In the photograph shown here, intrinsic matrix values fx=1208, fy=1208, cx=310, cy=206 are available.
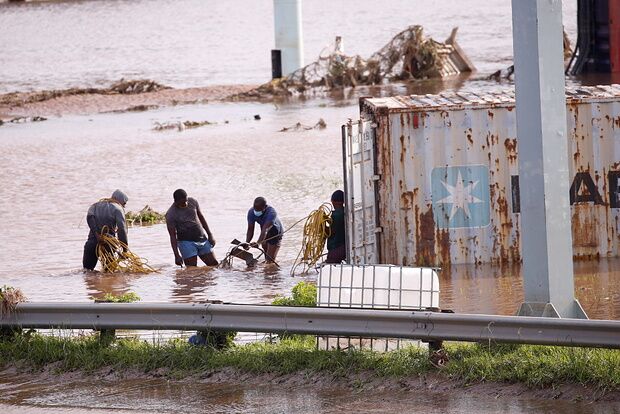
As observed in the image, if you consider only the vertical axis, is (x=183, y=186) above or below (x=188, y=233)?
above

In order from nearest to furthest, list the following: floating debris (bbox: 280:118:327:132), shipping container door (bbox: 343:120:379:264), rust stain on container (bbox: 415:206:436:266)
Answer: shipping container door (bbox: 343:120:379:264) → rust stain on container (bbox: 415:206:436:266) → floating debris (bbox: 280:118:327:132)

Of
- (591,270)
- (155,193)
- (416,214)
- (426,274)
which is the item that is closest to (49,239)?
(155,193)

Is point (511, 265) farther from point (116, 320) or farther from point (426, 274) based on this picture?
point (116, 320)

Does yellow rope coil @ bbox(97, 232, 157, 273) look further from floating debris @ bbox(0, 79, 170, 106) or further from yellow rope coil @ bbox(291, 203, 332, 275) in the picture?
floating debris @ bbox(0, 79, 170, 106)

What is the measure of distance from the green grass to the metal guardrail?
16cm

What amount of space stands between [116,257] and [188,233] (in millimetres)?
1010

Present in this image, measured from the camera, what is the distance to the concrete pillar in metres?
41.8

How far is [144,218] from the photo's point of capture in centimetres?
1973

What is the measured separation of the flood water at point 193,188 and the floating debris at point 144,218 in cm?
31

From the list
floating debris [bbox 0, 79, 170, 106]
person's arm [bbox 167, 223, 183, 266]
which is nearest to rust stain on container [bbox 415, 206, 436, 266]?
person's arm [bbox 167, 223, 183, 266]

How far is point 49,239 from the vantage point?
746 inches

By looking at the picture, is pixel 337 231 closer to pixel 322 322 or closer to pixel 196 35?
pixel 322 322

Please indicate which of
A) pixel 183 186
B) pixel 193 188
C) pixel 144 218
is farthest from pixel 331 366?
pixel 183 186

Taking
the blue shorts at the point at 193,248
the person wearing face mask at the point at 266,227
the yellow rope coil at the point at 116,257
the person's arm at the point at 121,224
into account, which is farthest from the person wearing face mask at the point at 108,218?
the person wearing face mask at the point at 266,227
